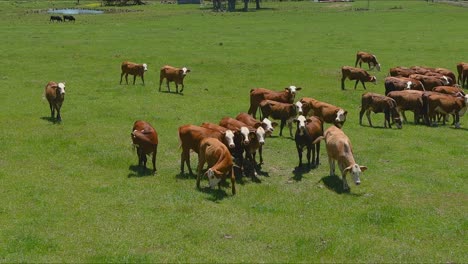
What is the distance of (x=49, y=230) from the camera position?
11656mm

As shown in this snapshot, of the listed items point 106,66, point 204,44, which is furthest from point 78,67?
point 204,44

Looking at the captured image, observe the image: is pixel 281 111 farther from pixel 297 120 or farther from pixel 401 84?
pixel 401 84

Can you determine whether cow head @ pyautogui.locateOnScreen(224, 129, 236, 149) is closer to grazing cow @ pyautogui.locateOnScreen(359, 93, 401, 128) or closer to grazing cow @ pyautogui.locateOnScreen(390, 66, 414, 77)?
grazing cow @ pyautogui.locateOnScreen(359, 93, 401, 128)

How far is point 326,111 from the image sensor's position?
2058 centimetres

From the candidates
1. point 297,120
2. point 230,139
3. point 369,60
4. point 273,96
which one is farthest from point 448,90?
point 230,139

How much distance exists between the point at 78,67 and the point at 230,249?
28804 mm

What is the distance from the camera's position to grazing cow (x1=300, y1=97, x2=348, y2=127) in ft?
64.6

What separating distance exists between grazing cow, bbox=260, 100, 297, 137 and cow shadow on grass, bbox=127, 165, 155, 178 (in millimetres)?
6320

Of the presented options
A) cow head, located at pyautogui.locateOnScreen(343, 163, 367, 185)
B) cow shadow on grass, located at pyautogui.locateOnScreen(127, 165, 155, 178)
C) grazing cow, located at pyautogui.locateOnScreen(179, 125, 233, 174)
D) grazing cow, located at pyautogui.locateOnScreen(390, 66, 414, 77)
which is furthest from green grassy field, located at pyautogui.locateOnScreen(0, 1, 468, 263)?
grazing cow, located at pyautogui.locateOnScreen(390, 66, 414, 77)

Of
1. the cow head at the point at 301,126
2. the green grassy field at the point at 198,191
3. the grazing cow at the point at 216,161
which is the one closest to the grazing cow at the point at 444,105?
the green grassy field at the point at 198,191

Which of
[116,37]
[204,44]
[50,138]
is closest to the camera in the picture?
[50,138]

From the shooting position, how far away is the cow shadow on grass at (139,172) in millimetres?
15797

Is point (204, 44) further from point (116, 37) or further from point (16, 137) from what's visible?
point (16, 137)

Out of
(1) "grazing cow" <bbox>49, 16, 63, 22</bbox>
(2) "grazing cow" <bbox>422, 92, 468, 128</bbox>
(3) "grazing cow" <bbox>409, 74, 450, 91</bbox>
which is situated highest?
(1) "grazing cow" <bbox>49, 16, 63, 22</bbox>
